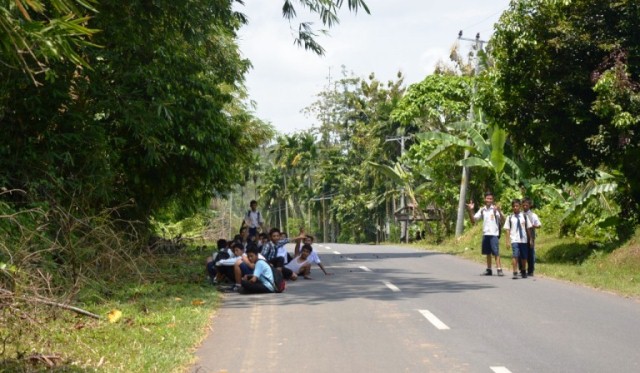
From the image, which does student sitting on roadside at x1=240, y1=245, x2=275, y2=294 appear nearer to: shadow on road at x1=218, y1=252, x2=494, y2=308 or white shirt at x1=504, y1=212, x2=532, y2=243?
shadow on road at x1=218, y1=252, x2=494, y2=308

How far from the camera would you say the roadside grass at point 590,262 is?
1644cm

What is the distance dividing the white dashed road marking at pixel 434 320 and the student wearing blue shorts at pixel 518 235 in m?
6.63

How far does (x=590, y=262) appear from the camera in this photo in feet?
68.6

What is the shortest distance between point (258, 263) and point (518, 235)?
6305mm

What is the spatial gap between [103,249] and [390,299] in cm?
522

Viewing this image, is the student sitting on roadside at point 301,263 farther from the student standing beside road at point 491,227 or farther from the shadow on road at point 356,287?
the student standing beside road at point 491,227

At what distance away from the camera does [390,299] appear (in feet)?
43.5

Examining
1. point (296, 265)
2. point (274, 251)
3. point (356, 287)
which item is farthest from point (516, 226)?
point (274, 251)

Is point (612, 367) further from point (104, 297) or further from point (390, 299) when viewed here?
point (104, 297)

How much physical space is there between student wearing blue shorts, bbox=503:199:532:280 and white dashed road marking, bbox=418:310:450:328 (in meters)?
6.63

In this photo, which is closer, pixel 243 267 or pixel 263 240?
pixel 243 267

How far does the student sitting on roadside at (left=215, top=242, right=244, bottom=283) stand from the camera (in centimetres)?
1523

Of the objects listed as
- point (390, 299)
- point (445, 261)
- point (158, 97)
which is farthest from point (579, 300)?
point (445, 261)

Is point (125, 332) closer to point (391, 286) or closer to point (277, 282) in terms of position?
point (277, 282)
